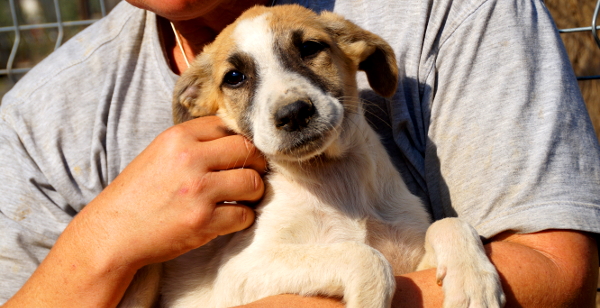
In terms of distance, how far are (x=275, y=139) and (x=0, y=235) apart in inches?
52.3

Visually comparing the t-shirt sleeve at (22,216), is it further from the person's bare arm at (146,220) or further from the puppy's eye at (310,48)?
the puppy's eye at (310,48)

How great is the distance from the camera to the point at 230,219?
2045 mm

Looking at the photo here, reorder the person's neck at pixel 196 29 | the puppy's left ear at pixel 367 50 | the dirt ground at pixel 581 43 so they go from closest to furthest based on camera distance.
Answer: the puppy's left ear at pixel 367 50, the person's neck at pixel 196 29, the dirt ground at pixel 581 43

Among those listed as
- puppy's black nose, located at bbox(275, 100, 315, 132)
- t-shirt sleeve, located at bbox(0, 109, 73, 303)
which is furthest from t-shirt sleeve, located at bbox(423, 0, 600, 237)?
t-shirt sleeve, located at bbox(0, 109, 73, 303)

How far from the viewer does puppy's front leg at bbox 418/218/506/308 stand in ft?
5.62

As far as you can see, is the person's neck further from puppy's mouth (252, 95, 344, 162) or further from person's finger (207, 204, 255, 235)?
person's finger (207, 204, 255, 235)

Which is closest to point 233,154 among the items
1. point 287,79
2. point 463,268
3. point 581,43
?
point 287,79

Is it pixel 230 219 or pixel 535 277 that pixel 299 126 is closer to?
pixel 230 219

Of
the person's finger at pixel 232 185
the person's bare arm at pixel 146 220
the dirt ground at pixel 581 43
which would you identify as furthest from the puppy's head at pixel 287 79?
the dirt ground at pixel 581 43

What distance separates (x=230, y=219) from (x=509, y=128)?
112 centimetres

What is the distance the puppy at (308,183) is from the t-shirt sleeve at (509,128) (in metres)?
0.18

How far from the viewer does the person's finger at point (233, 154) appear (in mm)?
2080

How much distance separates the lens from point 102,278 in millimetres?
2008

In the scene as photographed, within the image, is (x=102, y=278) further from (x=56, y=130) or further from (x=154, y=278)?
(x=56, y=130)
